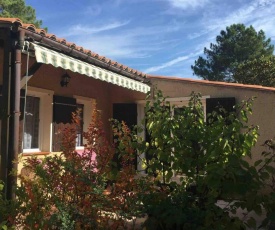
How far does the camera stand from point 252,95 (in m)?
10.5

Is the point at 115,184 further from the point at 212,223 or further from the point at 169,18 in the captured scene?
the point at 169,18

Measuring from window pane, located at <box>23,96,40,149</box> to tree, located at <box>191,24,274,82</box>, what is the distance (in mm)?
37333

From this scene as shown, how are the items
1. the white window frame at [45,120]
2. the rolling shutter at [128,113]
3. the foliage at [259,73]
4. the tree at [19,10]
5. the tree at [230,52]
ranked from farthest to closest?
the tree at [230,52] → the tree at [19,10] → the foliage at [259,73] → the rolling shutter at [128,113] → the white window frame at [45,120]

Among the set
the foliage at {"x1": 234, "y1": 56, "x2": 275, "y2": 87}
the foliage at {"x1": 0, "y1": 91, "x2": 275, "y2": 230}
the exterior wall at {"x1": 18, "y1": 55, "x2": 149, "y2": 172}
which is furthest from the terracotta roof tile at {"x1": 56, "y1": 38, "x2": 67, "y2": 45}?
the foliage at {"x1": 234, "y1": 56, "x2": 275, "y2": 87}

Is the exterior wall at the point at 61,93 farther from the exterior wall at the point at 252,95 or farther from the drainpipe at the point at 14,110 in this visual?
the exterior wall at the point at 252,95

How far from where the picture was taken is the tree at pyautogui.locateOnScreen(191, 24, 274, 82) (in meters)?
44.3

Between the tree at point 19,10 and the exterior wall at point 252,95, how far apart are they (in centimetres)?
2857

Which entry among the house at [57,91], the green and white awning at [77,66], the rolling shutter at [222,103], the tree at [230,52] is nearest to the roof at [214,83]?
the house at [57,91]

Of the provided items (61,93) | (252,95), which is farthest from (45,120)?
(252,95)

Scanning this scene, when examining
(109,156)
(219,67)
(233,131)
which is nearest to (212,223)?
(233,131)

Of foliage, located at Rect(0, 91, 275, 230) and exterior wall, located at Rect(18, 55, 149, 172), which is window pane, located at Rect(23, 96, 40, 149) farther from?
foliage, located at Rect(0, 91, 275, 230)

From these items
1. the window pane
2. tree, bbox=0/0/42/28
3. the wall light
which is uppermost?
tree, bbox=0/0/42/28

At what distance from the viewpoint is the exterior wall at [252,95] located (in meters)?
10.1

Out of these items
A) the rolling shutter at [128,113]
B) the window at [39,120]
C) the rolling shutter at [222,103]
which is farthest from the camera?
the rolling shutter at [128,113]
